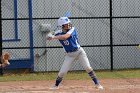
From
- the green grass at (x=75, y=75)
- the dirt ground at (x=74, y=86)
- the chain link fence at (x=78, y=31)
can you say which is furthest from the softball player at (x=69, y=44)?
the chain link fence at (x=78, y=31)

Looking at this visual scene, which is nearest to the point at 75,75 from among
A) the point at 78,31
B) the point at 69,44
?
the point at 78,31

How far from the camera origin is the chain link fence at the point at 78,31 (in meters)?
16.6

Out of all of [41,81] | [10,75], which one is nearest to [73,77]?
[41,81]

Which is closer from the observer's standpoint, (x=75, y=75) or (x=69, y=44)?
(x=69, y=44)

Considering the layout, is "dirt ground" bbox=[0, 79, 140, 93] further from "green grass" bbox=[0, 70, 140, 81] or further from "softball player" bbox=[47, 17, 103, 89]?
"green grass" bbox=[0, 70, 140, 81]

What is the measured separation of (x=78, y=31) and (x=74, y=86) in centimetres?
463

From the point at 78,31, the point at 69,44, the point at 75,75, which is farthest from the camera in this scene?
the point at 78,31

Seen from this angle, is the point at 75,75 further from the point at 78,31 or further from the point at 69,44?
the point at 69,44

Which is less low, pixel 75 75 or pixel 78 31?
pixel 78 31

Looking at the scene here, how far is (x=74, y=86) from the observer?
1272 centimetres

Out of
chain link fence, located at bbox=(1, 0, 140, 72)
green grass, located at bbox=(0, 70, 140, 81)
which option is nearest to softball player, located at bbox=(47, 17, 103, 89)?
green grass, located at bbox=(0, 70, 140, 81)

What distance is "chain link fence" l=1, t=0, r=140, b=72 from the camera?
16.6 metres

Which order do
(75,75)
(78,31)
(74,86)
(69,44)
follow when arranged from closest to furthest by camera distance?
1. (69,44)
2. (74,86)
3. (75,75)
4. (78,31)

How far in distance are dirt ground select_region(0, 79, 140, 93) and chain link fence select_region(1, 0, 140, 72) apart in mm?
2769
